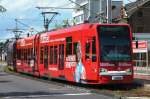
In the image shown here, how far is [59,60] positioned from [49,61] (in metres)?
2.69

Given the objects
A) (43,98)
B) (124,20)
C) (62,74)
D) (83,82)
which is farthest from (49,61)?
(124,20)

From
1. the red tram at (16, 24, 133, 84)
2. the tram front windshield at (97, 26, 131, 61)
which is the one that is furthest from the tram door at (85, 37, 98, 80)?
the tram front windshield at (97, 26, 131, 61)

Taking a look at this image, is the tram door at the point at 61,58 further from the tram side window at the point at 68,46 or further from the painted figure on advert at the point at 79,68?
the painted figure on advert at the point at 79,68

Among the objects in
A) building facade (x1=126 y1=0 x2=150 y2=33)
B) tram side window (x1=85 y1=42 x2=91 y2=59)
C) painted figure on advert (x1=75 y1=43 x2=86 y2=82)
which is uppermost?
building facade (x1=126 y1=0 x2=150 y2=33)

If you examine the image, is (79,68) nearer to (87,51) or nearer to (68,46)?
(87,51)

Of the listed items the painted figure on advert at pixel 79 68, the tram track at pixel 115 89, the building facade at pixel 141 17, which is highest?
the building facade at pixel 141 17

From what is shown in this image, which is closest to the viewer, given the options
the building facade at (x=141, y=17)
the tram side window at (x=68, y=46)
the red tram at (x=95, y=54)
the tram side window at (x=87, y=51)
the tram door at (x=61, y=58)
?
the red tram at (x=95, y=54)

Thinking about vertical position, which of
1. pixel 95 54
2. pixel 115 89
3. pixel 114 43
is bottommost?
pixel 115 89

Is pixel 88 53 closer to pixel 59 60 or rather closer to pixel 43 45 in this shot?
pixel 59 60

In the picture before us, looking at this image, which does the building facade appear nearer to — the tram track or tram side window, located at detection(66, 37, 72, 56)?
the tram track

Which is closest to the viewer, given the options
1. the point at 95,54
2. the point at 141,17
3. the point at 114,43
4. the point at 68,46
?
the point at 95,54

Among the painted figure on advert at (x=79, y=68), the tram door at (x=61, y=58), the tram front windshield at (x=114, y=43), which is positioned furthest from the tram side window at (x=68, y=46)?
the tram front windshield at (x=114, y=43)

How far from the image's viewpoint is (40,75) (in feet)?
127

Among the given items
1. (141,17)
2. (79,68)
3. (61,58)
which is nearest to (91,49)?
(79,68)
